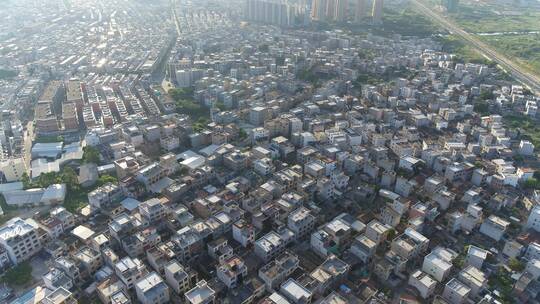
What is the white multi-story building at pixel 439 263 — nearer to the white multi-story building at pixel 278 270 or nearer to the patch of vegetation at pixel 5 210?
the white multi-story building at pixel 278 270

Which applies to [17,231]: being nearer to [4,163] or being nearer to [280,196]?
[4,163]

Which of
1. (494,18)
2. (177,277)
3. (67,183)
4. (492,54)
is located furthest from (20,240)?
(494,18)

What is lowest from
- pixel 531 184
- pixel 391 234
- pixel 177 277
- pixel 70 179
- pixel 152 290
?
pixel 152 290

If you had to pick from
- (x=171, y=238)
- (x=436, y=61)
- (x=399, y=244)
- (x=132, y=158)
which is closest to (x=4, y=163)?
(x=132, y=158)

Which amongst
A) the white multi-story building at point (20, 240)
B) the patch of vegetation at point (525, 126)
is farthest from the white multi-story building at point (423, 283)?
the patch of vegetation at point (525, 126)

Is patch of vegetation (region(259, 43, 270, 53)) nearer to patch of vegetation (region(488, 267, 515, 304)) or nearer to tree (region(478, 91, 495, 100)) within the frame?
tree (region(478, 91, 495, 100))

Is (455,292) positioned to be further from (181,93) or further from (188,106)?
(181,93)
